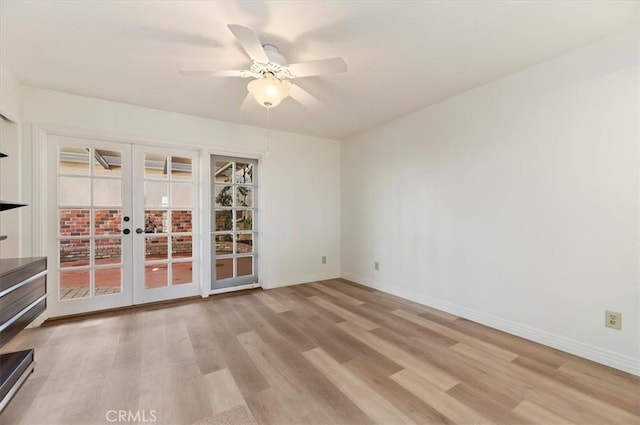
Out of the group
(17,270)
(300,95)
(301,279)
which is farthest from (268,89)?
(301,279)

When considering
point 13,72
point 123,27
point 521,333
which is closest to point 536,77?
point 521,333

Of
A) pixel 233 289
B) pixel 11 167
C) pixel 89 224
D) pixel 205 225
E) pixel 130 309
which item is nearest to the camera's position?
pixel 11 167

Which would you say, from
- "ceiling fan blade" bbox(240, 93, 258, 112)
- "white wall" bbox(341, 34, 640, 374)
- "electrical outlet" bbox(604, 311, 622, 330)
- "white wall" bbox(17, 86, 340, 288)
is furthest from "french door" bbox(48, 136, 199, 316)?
"electrical outlet" bbox(604, 311, 622, 330)

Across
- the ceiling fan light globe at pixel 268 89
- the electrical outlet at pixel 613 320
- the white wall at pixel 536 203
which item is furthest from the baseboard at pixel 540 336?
the ceiling fan light globe at pixel 268 89

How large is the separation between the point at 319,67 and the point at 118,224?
290cm

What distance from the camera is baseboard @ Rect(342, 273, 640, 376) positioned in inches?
75.5

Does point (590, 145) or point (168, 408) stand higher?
point (590, 145)

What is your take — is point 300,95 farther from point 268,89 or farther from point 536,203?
point 536,203

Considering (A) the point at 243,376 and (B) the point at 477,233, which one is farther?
(B) the point at 477,233

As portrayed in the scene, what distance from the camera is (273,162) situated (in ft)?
13.4

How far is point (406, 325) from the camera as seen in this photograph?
2.69 metres

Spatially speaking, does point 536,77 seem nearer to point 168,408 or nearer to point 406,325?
point 406,325

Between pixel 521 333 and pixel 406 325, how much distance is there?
97 cm

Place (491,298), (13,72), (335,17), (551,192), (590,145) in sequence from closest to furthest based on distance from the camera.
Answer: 1. (335,17)
2. (590,145)
3. (551,192)
4. (13,72)
5. (491,298)
